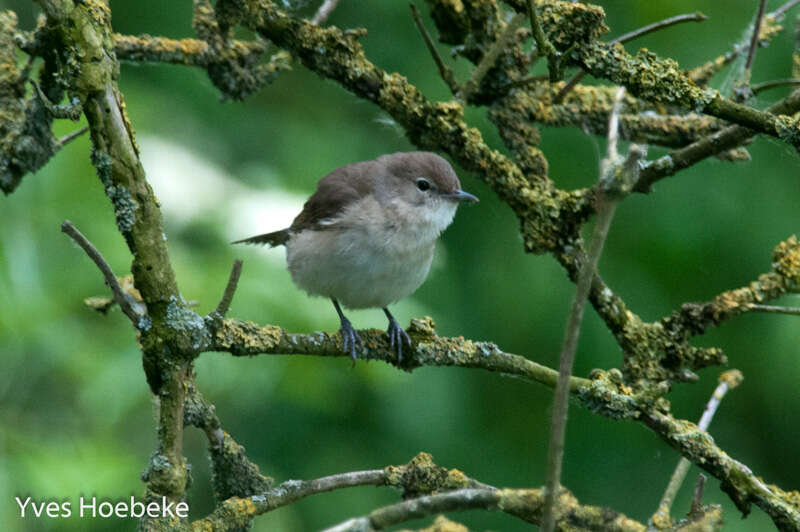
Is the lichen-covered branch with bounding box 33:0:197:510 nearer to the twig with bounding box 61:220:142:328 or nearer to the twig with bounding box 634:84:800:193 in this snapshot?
the twig with bounding box 61:220:142:328

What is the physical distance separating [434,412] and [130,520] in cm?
148

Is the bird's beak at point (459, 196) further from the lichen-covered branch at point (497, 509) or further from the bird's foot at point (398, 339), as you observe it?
the lichen-covered branch at point (497, 509)

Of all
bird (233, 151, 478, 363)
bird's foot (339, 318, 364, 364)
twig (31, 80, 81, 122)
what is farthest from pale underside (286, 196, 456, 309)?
twig (31, 80, 81, 122)

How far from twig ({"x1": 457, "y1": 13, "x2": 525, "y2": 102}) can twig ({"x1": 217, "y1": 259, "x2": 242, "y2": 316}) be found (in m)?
1.43

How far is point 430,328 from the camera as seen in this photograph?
2682 mm

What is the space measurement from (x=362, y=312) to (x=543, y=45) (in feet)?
6.81

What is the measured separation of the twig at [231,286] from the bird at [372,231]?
1.17 m

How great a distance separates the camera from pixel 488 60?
3119 mm

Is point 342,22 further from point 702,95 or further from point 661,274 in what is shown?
point 702,95

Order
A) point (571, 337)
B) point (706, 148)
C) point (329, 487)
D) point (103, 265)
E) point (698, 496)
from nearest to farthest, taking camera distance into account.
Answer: point (571, 337), point (698, 496), point (103, 265), point (329, 487), point (706, 148)

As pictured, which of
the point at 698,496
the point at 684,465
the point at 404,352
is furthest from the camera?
the point at 404,352

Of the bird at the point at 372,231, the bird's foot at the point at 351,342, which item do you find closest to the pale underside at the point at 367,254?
the bird at the point at 372,231

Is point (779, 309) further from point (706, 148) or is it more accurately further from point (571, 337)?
point (571, 337)

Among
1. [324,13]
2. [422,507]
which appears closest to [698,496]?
[422,507]
